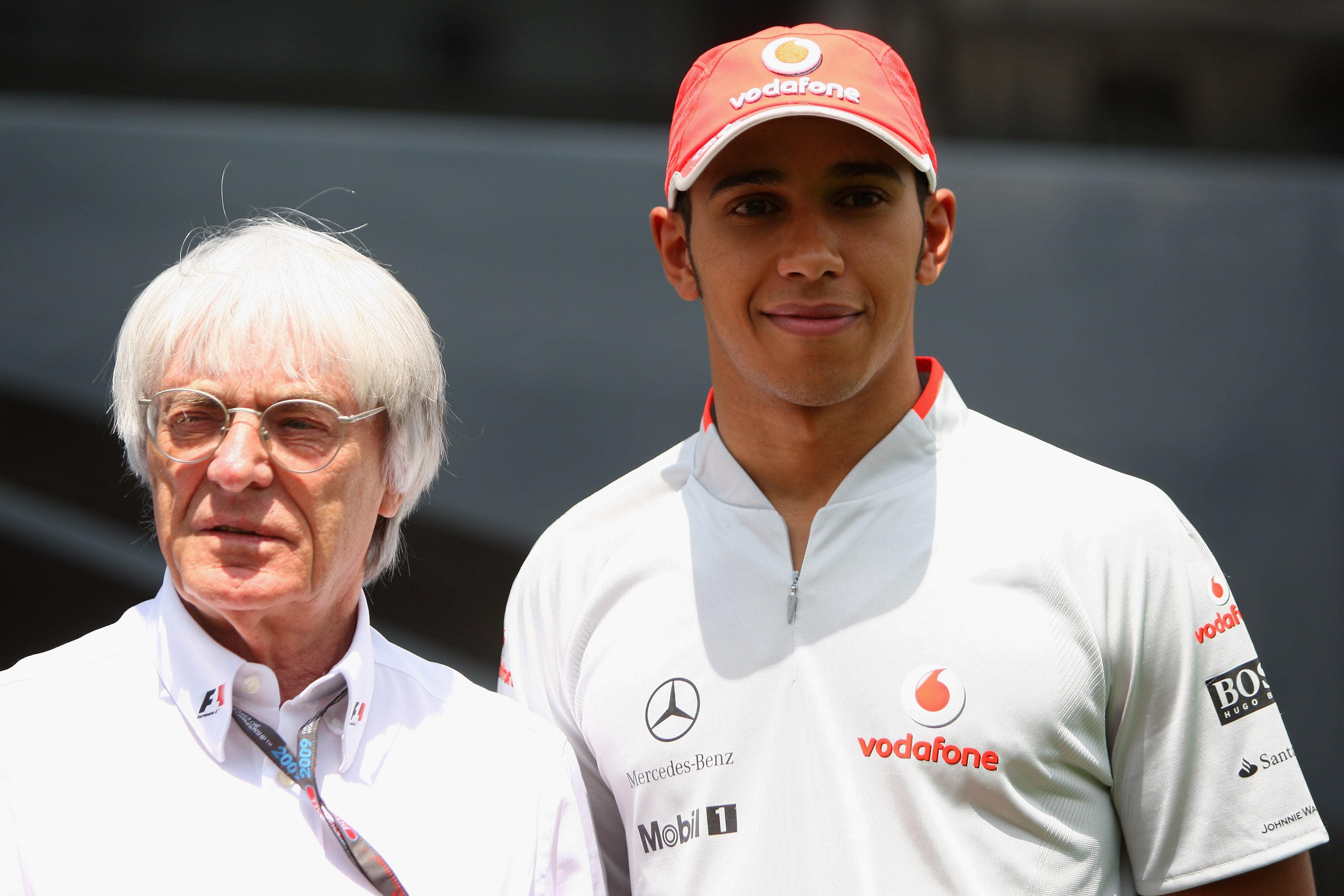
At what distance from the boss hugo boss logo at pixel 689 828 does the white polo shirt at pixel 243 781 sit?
0.06m

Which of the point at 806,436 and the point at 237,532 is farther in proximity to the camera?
the point at 806,436

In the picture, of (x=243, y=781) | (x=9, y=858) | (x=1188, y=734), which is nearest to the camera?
(x=9, y=858)

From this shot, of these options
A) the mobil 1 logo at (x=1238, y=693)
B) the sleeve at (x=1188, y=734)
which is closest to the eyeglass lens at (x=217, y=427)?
the sleeve at (x=1188, y=734)

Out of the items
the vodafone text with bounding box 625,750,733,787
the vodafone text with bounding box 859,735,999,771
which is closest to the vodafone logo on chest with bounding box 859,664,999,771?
the vodafone text with bounding box 859,735,999,771

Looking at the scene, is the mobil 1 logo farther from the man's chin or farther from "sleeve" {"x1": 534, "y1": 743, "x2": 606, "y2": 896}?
the man's chin

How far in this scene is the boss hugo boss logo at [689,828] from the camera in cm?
127

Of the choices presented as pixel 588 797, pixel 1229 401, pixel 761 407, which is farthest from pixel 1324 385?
pixel 588 797

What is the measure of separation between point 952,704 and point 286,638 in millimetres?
672

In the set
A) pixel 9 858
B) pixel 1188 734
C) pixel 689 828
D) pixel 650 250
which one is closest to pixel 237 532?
pixel 9 858

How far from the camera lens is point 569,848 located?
1.28 meters

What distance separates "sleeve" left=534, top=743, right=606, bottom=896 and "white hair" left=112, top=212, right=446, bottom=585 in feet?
1.21

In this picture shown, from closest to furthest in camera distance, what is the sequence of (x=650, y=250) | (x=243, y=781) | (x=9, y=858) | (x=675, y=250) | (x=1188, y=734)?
(x=9, y=858)
(x=243, y=781)
(x=1188, y=734)
(x=675, y=250)
(x=650, y=250)

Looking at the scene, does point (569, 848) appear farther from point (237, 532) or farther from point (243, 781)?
point (237, 532)

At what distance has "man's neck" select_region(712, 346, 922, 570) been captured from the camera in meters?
1.38
